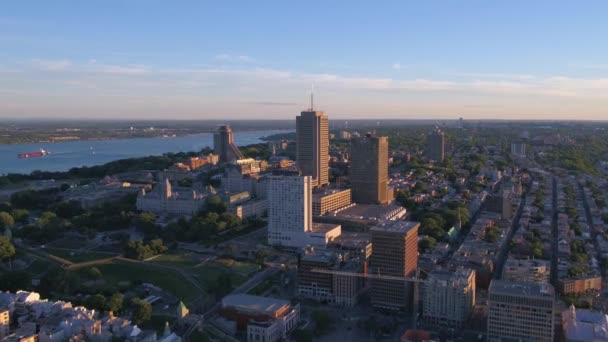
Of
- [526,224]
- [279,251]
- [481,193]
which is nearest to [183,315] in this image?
[279,251]

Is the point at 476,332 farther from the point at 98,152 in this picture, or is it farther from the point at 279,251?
the point at 98,152

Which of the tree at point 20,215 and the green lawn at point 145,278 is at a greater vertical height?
the tree at point 20,215

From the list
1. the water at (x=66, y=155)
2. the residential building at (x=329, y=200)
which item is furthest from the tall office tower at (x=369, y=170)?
the water at (x=66, y=155)

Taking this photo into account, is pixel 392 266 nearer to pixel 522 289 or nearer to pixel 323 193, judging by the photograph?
pixel 522 289

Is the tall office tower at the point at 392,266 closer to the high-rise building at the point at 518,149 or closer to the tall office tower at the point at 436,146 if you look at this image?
the tall office tower at the point at 436,146

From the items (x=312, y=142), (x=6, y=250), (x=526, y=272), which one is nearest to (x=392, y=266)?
(x=526, y=272)
